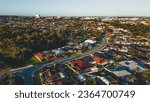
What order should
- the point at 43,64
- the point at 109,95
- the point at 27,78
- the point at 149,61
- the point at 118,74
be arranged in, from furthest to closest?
the point at 149,61, the point at 43,64, the point at 118,74, the point at 27,78, the point at 109,95

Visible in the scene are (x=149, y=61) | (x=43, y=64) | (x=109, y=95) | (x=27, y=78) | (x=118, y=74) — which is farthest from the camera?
(x=149, y=61)

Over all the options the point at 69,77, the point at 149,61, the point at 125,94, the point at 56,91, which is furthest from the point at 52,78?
the point at 149,61

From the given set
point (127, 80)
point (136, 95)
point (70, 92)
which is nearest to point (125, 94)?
point (136, 95)

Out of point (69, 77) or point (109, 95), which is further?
point (69, 77)

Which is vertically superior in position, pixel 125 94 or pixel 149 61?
pixel 125 94

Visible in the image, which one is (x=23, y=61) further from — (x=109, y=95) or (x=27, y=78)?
(x=109, y=95)

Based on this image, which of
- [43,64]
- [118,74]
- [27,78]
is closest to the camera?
[27,78]

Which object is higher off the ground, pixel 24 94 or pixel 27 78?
pixel 24 94

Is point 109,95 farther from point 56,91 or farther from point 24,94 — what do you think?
point 24,94

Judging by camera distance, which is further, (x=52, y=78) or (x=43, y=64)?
(x=43, y=64)
